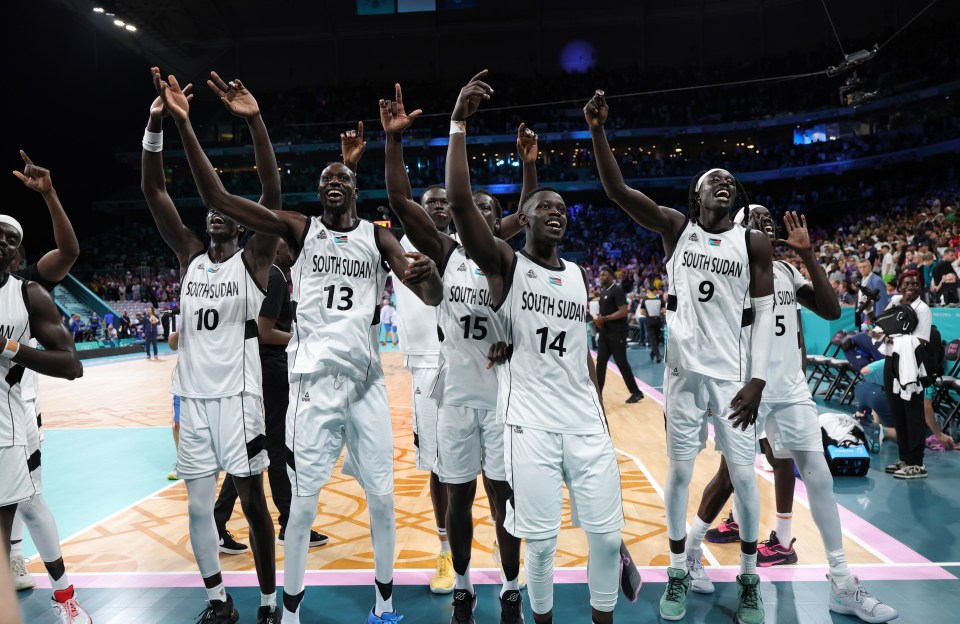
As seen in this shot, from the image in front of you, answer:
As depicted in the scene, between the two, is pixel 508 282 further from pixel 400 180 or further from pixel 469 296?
pixel 400 180

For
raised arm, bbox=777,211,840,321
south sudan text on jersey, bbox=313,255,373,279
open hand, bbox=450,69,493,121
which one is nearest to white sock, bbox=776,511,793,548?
raised arm, bbox=777,211,840,321

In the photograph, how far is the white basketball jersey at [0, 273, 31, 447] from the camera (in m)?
3.05

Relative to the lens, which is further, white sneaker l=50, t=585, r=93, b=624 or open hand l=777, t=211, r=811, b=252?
open hand l=777, t=211, r=811, b=252

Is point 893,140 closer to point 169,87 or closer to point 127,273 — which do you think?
point 169,87

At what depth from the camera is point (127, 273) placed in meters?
30.4

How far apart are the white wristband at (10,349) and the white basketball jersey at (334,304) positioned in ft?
3.96

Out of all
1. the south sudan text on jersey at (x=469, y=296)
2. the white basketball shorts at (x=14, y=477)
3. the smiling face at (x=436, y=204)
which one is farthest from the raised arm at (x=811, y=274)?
the white basketball shorts at (x=14, y=477)

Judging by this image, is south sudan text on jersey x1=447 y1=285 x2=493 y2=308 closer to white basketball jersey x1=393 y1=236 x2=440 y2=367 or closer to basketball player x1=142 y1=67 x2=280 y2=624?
white basketball jersey x1=393 y1=236 x2=440 y2=367

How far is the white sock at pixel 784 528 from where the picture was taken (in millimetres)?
4059

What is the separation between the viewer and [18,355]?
296cm

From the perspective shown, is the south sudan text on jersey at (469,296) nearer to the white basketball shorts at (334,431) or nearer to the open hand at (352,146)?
the white basketball shorts at (334,431)

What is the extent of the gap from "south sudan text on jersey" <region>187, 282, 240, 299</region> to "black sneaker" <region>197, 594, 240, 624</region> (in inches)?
64.0

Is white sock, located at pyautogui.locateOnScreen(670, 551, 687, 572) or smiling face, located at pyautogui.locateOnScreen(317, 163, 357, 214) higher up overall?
smiling face, located at pyautogui.locateOnScreen(317, 163, 357, 214)

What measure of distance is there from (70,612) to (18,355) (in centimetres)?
148
